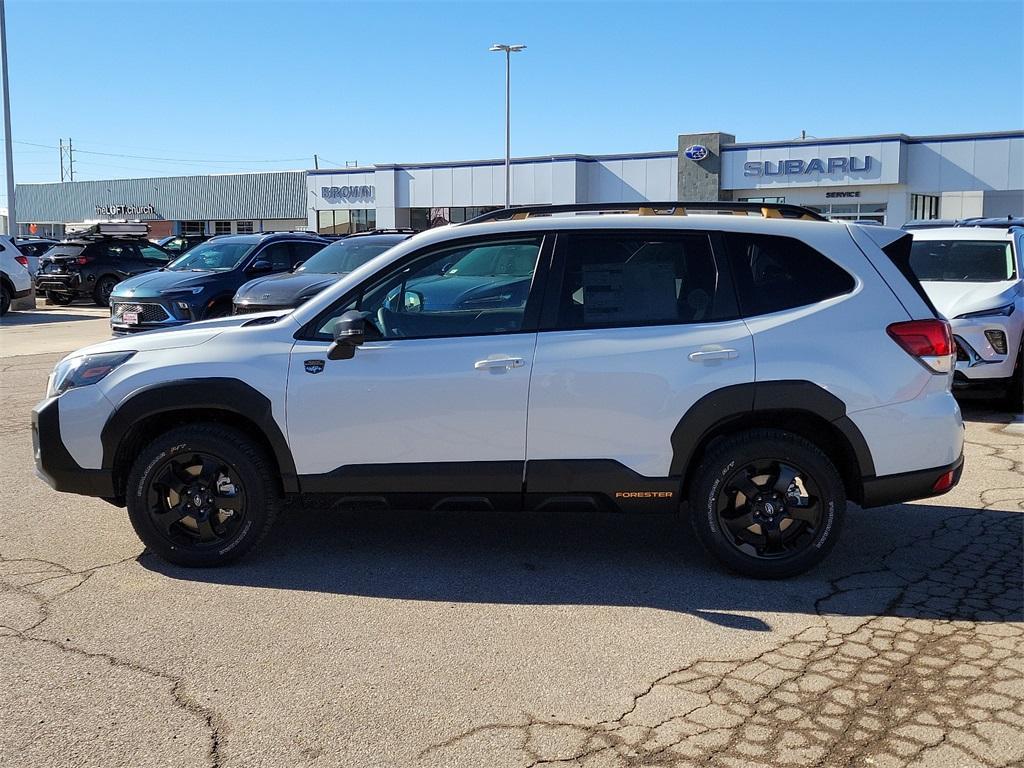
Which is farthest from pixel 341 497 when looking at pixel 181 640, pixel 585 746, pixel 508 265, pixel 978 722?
pixel 978 722

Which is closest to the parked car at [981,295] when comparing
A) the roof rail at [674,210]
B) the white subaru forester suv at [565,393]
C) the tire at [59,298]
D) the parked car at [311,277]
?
the roof rail at [674,210]

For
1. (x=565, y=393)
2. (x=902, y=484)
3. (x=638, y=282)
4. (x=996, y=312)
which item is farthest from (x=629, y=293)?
(x=996, y=312)

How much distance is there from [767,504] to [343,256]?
9041 millimetres

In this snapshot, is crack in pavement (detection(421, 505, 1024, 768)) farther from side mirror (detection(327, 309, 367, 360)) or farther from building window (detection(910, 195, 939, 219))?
building window (detection(910, 195, 939, 219))

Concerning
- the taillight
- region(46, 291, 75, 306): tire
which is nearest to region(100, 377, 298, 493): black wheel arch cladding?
the taillight

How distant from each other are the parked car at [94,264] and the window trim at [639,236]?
68.4ft

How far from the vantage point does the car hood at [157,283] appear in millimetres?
13078

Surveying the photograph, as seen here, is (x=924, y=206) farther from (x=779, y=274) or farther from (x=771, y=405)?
(x=771, y=405)

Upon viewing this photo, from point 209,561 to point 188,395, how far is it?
2.90 feet

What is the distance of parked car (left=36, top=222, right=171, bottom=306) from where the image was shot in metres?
24.2

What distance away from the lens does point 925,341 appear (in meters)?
5.02

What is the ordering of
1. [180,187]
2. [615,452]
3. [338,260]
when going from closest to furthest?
[615,452], [338,260], [180,187]

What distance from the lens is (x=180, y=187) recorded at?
2852 inches

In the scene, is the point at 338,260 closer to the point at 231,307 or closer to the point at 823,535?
the point at 231,307
